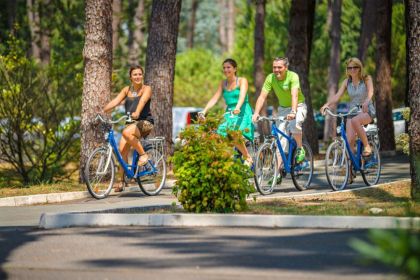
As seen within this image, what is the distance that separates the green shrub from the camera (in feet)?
40.5

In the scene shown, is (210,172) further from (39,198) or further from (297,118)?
(39,198)

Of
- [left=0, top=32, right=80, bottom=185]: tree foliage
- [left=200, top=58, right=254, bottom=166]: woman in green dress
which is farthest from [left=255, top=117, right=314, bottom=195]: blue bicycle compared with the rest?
[left=0, top=32, right=80, bottom=185]: tree foliage

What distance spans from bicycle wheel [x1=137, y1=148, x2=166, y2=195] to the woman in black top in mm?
225

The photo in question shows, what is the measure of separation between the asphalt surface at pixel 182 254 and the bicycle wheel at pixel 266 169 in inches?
187

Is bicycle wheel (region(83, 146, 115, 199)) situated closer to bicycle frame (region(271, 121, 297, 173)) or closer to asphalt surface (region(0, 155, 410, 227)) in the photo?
asphalt surface (region(0, 155, 410, 227))

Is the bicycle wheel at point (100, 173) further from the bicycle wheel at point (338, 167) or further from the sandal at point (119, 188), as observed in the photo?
the bicycle wheel at point (338, 167)

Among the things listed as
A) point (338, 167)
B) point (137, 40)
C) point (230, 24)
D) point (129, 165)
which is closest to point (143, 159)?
point (129, 165)

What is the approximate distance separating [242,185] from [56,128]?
1165cm

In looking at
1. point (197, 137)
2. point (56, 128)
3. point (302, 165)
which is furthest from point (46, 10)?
point (197, 137)

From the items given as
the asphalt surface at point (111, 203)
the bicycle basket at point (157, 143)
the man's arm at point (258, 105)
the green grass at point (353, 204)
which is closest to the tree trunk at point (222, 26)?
the asphalt surface at point (111, 203)

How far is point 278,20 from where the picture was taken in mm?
62500

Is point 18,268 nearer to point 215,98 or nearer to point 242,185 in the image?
point 242,185

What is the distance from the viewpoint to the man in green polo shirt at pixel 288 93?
16.6 meters

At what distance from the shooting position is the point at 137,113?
17031 mm
